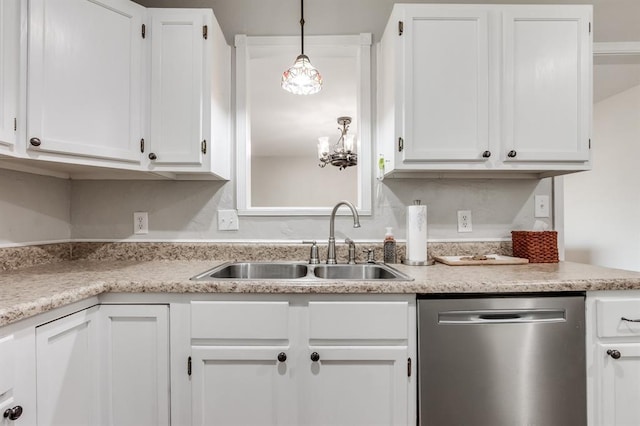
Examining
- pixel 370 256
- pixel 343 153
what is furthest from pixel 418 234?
pixel 343 153

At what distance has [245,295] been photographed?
1.19m

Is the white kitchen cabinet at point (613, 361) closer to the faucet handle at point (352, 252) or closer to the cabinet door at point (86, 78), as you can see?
the faucet handle at point (352, 252)

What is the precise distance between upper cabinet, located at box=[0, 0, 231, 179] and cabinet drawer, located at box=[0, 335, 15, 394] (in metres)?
0.71

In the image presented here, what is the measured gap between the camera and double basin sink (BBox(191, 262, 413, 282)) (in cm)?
160

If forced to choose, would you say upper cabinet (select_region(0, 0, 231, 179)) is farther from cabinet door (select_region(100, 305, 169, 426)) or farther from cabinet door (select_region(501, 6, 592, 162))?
cabinet door (select_region(501, 6, 592, 162))

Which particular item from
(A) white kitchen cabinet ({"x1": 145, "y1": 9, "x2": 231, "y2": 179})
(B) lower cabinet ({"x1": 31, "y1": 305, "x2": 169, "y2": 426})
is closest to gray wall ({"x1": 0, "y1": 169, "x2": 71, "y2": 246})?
(A) white kitchen cabinet ({"x1": 145, "y1": 9, "x2": 231, "y2": 179})

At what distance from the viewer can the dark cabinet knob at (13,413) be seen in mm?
831

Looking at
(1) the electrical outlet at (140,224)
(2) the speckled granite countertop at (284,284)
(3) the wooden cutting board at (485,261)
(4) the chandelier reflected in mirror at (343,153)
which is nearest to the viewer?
(2) the speckled granite countertop at (284,284)

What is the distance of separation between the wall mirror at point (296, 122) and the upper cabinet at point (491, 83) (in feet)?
1.19

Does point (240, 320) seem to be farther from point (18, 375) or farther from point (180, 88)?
point (180, 88)

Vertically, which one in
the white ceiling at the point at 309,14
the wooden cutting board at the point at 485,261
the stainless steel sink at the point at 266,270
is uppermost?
the white ceiling at the point at 309,14

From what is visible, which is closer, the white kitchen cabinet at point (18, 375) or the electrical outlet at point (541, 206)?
the white kitchen cabinet at point (18, 375)

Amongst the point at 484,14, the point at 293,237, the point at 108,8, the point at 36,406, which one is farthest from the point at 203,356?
the point at 484,14

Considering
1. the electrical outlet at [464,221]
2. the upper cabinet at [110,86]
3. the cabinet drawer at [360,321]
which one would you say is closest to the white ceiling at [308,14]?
the upper cabinet at [110,86]
